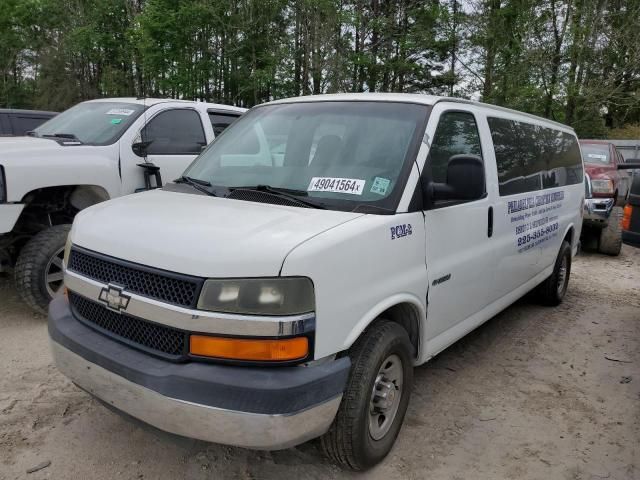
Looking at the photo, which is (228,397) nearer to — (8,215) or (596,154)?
(8,215)

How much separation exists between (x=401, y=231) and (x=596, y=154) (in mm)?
9826

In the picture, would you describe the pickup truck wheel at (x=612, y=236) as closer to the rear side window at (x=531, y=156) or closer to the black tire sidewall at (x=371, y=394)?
the rear side window at (x=531, y=156)

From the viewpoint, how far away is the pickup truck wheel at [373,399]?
250 cm

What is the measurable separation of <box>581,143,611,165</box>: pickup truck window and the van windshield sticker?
29.6 feet

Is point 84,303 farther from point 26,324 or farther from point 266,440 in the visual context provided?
point 26,324

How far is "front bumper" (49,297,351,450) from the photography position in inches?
82.4

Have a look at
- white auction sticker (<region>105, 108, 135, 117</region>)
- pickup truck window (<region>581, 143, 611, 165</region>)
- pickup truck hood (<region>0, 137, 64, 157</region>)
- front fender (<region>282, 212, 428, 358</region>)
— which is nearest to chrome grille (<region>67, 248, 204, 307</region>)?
front fender (<region>282, 212, 428, 358</region>)

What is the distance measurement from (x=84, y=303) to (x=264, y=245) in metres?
1.14

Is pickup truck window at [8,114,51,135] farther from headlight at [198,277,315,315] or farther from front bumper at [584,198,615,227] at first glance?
front bumper at [584,198,615,227]

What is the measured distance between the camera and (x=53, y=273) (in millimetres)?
4824

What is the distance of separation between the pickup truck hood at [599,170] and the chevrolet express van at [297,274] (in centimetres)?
623

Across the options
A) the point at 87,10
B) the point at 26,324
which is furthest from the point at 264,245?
the point at 87,10

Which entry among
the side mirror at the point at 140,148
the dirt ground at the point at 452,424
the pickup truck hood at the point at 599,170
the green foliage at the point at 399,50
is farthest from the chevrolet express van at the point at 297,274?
the green foliage at the point at 399,50

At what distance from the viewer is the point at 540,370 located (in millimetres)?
4215
